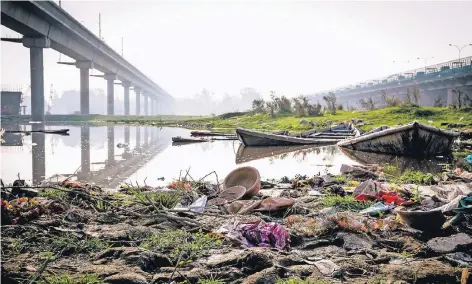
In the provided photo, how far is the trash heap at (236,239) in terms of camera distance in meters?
3.50

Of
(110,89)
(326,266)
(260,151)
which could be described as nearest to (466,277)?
(326,266)

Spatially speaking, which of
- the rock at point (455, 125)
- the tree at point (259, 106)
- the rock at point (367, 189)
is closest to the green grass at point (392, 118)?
the rock at point (455, 125)

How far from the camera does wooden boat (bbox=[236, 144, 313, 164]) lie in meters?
12.7

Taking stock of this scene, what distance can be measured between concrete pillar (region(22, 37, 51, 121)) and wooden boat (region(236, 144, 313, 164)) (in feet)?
96.1

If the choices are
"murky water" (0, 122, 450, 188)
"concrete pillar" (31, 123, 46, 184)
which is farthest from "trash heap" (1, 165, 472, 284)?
"murky water" (0, 122, 450, 188)

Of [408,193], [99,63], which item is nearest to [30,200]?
[408,193]

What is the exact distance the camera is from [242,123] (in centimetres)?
3083

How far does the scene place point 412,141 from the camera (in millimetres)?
12531

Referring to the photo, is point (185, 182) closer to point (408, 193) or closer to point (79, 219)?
point (79, 219)

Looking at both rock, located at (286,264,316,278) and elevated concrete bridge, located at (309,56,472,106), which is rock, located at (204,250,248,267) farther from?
elevated concrete bridge, located at (309,56,472,106)

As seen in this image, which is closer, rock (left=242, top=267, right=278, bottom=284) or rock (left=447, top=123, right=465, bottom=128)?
rock (left=242, top=267, right=278, bottom=284)

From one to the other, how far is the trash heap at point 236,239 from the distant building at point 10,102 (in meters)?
44.3

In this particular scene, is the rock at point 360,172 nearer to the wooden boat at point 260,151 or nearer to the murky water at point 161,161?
the murky water at point 161,161

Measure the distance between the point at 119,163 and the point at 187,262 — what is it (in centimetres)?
801
